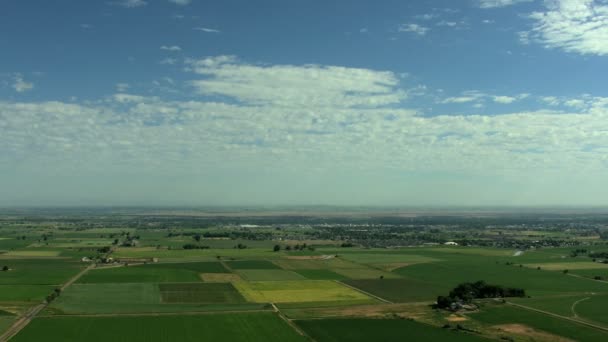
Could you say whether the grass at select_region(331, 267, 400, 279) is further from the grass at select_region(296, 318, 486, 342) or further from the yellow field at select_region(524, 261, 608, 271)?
the grass at select_region(296, 318, 486, 342)

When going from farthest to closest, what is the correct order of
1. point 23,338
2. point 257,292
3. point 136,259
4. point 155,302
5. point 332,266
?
Result: point 136,259 → point 332,266 → point 257,292 → point 155,302 → point 23,338

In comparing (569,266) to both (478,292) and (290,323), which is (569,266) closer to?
(478,292)

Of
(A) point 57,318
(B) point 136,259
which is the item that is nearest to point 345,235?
(B) point 136,259

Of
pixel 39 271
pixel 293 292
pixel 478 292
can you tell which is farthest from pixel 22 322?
pixel 478 292

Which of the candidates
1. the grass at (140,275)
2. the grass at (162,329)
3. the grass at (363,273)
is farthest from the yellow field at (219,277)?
the grass at (162,329)

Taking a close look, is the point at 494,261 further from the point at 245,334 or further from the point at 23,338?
the point at 23,338

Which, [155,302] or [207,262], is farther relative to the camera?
[207,262]

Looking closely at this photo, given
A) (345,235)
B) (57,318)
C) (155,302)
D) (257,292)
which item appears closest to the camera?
(57,318)
